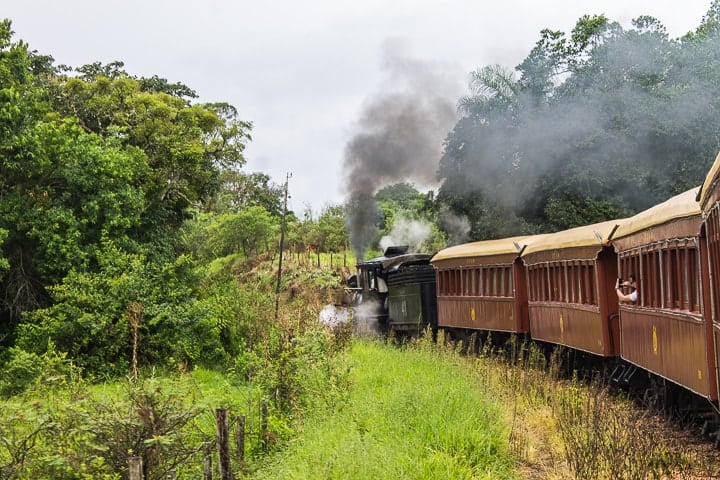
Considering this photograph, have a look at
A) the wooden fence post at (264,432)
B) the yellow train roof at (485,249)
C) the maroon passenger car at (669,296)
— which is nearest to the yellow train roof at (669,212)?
the maroon passenger car at (669,296)

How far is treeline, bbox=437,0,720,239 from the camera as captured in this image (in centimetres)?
3125

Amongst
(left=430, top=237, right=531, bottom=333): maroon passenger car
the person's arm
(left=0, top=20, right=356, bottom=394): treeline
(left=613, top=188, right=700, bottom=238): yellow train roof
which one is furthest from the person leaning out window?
(left=0, top=20, right=356, bottom=394): treeline

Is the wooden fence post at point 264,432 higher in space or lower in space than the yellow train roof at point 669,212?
lower

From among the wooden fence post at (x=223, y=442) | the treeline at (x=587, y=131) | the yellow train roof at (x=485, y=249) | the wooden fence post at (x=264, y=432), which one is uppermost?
the treeline at (x=587, y=131)

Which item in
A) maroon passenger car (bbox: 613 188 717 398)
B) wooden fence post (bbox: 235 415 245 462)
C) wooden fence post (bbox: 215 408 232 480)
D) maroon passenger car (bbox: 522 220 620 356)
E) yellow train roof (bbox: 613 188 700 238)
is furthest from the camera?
maroon passenger car (bbox: 522 220 620 356)

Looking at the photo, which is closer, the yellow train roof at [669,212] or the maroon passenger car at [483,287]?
the yellow train roof at [669,212]

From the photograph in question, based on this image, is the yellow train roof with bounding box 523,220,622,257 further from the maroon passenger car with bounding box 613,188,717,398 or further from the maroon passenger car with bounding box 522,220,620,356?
the maroon passenger car with bounding box 613,188,717,398

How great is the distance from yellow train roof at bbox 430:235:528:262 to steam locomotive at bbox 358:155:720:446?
58mm

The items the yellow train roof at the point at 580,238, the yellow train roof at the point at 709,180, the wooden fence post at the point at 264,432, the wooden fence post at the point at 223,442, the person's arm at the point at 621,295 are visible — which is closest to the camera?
the yellow train roof at the point at 709,180

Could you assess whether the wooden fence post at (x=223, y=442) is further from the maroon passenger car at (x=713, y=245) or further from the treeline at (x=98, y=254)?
the treeline at (x=98, y=254)

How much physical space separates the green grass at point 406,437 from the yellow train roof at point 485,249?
23.4 ft

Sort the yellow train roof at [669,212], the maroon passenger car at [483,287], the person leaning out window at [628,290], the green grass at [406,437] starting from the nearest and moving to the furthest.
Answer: the green grass at [406,437] < the yellow train roof at [669,212] < the person leaning out window at [628,290] < the maroon passenger car at [483,287]

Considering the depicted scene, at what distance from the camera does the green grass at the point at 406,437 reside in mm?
8312

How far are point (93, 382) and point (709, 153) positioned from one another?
21.5 m
